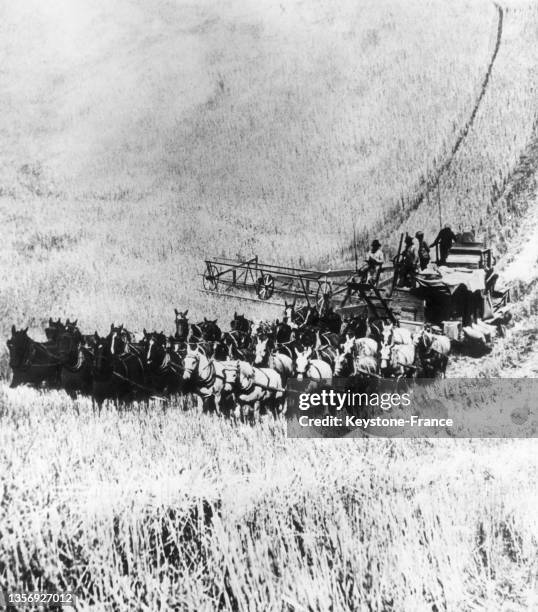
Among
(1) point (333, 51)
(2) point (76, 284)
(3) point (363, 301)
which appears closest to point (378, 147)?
(1) point (333, 51)

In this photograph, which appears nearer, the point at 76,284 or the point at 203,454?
the point at 203,454

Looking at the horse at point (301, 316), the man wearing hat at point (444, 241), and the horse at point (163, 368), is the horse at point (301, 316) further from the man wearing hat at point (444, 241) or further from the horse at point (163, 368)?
the man wearing hat at point (444, 241)

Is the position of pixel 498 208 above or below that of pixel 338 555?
above

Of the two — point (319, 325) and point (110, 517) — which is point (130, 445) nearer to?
point (110, 517)

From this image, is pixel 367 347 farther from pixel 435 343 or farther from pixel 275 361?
pixel 275 361

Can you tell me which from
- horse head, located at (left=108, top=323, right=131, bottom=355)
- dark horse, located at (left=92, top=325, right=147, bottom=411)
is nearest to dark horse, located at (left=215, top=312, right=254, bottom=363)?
dark horse, located at (left=92, top=325, right=147, bottom=411)

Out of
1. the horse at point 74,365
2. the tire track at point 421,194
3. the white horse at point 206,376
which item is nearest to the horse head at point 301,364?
the white horse at point 206,376

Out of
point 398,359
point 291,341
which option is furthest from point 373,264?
point 291,341
